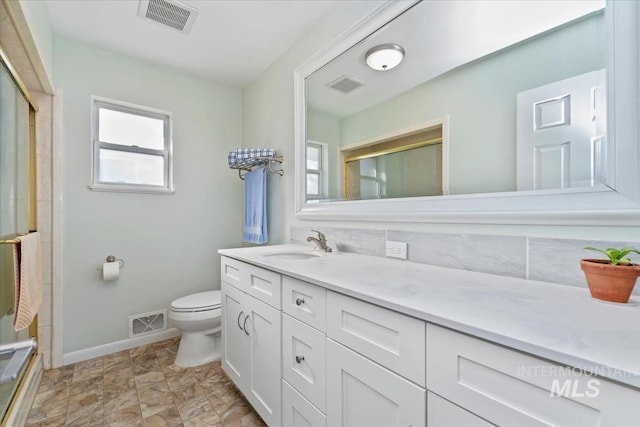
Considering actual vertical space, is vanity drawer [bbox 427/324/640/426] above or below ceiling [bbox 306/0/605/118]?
below

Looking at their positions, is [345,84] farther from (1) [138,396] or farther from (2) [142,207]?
(1) [138,396]

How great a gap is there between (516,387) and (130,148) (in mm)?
2777

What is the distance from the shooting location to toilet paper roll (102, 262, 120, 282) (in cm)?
206

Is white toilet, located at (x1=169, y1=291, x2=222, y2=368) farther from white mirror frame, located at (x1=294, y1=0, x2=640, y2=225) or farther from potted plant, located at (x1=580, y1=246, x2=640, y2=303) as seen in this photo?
potted plant, located at (x1=580, y1=246, x2=640, y2=303)

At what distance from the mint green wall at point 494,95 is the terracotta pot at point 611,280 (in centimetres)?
37

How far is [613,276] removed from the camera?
704 millimetres

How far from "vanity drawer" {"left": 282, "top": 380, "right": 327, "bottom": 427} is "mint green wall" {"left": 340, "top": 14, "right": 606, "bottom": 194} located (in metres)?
1.03

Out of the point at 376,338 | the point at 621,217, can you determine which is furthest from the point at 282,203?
the point at 621,217

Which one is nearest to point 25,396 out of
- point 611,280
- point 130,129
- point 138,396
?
point 138,396

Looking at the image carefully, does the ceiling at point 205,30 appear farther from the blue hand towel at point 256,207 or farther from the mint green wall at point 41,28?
the blue hand towel at point 256,207

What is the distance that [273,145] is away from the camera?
2.37 meters

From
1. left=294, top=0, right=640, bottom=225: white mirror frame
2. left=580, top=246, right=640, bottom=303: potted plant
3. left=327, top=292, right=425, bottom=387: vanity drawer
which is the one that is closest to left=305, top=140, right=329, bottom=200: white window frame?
left=294, top=0, right=640, bottom=225: white mirror frame

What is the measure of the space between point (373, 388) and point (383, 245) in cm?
76

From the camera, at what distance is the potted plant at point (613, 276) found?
27.3 inches
